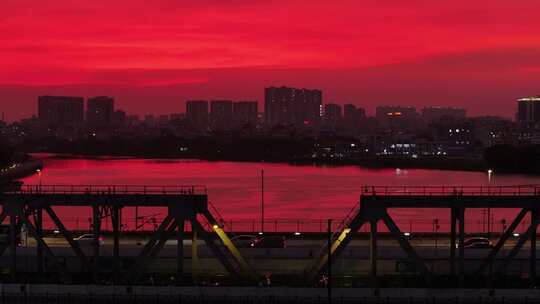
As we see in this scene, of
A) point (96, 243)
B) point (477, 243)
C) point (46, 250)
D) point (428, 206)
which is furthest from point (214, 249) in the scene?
point (477, 243)

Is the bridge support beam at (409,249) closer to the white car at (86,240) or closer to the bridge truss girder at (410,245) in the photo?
the bridge truss girder at (410,245)

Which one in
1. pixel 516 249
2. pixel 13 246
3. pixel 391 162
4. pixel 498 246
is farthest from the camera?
pixel 391 162

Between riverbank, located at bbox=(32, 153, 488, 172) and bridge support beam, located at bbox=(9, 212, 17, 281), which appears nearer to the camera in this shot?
bridge support beam, located at bbox=(9, 212, 17, 281)

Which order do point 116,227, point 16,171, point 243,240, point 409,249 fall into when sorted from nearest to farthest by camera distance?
point 409,249 → point 116,227 → point 243,240 → point 16,171

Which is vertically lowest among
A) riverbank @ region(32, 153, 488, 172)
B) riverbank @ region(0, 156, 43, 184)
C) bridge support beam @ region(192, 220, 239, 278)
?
riverbank @ region(32, 153, 488, 172)

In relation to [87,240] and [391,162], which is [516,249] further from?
[391,162]

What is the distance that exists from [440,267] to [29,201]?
14.7ft

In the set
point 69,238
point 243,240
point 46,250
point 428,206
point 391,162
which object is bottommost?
point 391,162

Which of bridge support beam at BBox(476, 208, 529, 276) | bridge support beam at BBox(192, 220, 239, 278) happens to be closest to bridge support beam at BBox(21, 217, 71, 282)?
bridge support beam at BBox(192, 220, 239, 278)

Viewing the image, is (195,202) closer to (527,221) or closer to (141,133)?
(527,221)

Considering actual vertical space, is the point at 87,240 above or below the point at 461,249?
below

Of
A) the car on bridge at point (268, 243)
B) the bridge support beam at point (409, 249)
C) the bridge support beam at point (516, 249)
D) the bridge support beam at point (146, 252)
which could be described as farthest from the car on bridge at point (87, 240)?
the bridge support beam at point (516, 249)

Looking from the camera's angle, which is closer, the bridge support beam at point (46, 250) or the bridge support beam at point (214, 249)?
the bridge support beam at point (214, 249)

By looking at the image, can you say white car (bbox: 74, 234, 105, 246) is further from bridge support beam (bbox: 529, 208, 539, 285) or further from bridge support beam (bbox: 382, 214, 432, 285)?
bridge support beam (bbox: 529, 208, 539, 285)
